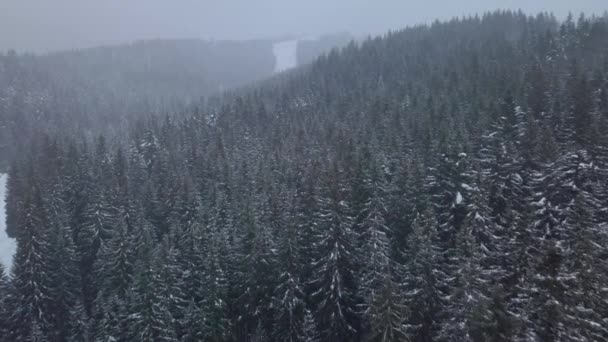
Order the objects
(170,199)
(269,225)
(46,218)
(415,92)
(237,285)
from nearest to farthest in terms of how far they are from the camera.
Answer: (237,285), (269,225), (46,218), (170,199), (415,92)

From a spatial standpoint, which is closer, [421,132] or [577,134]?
[577,134]

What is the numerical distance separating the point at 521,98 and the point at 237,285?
44.9m

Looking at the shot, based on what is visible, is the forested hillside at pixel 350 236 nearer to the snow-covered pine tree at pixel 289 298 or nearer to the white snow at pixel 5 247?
the snow-covered pine tree at pixel 289 298

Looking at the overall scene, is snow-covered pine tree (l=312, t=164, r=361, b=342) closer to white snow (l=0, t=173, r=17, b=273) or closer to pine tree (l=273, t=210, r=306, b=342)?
pine tree (l=273, t=210, r=306, b=342)

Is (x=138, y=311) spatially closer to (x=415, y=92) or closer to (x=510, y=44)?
(x=415, y=92)

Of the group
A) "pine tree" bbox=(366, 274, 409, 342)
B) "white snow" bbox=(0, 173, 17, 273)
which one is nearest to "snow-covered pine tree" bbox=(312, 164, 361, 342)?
"pine tree" bbox=(366, 274, 409, 342)

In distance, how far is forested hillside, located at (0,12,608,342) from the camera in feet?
70.8

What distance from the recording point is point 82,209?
55531mm

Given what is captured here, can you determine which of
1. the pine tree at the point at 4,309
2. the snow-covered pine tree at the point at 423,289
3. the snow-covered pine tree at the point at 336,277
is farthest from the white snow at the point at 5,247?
the snow-covered pine tree at the point at 423,289

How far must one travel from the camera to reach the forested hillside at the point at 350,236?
70.8ft

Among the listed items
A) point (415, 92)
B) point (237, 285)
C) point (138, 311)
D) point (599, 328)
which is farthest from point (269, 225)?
point (415, 92)

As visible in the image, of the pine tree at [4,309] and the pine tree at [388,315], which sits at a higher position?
the pine tree at [388,315]

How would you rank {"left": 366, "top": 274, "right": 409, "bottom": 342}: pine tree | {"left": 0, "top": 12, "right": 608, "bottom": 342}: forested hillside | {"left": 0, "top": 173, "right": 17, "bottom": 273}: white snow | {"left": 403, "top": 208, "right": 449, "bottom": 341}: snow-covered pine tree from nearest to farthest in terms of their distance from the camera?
{"left": 0, "top": 12, "right": 608, "bottom": 342}: forested hillside
{"left": 366, "top": 274, "right": 409, "bottom": 342}: pine tree
{"left": 403, "top": 208, "right": 449, "bottom": 341}: snow-covered pine tree
{"left": 0, "top": 173, "right": 17, "bottom": 273}: white snow

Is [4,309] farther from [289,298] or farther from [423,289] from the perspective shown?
[423,289]
